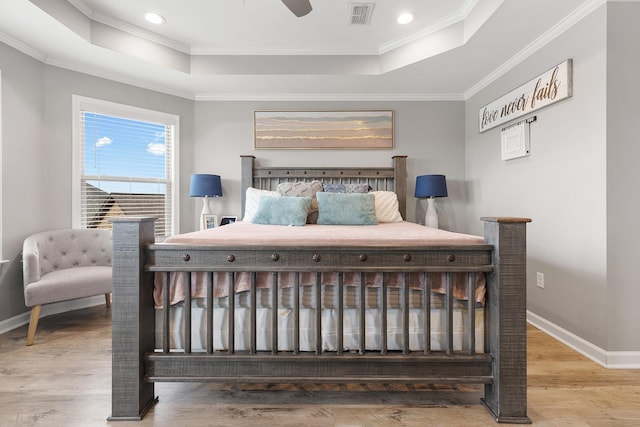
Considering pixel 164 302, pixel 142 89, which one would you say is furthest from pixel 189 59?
pixel 164 302

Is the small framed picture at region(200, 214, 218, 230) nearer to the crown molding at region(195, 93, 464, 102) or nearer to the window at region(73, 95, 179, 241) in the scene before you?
the window at region(73, 95, 179, 241)

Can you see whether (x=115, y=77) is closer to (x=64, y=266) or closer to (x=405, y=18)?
(x=64, y=266)

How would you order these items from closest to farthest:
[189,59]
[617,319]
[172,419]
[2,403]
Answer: [172,419] < [2,403] < [617,319] < [189,59]

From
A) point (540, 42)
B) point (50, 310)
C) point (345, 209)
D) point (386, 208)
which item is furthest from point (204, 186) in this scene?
point (540, 42)

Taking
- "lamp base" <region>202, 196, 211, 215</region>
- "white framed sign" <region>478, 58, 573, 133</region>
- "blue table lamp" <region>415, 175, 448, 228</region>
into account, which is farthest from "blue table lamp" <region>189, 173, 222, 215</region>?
"white framed sign" <region>478, 58, 573, 133</region>

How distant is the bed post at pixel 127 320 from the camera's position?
1.44 metres

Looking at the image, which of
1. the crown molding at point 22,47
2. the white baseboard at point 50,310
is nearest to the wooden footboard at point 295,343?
the white baseboard at point 50,310

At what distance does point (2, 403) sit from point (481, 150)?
14.0 feet

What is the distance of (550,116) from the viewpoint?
8.08 ft

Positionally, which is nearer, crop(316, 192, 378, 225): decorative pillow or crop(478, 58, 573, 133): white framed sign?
crop(478, 58, 573, 133): white framed sign

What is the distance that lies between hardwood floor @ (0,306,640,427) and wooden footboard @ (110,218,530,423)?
0.18 m

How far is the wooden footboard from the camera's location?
1438 mm

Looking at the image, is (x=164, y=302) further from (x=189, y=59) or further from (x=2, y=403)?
(x=189, y=59)

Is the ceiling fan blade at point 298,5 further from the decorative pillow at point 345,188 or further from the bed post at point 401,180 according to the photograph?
the bed post at point 401,180
